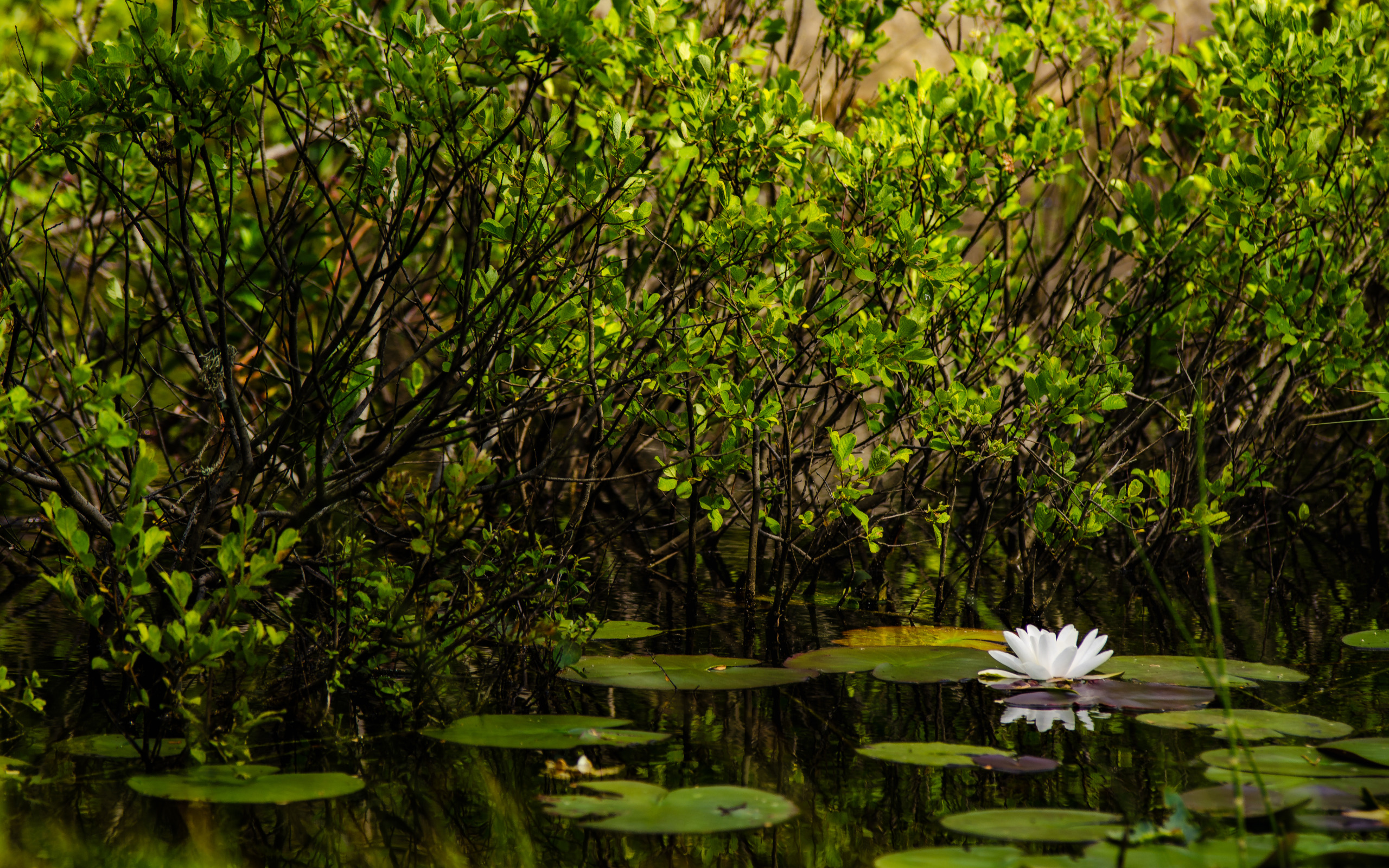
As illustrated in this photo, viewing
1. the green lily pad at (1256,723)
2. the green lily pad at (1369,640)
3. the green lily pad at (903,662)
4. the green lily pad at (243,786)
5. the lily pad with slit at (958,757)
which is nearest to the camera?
the green lily pad at (243,786)

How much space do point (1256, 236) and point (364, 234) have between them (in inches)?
134

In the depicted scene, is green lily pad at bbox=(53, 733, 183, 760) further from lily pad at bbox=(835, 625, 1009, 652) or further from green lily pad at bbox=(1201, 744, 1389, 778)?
green lily pad at bbox=(1201, 744, 1389, 778)

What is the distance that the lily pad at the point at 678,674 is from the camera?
7.23ft

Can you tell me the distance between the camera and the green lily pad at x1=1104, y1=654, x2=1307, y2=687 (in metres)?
2.22

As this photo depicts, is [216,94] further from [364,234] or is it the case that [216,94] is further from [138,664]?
[364,234]

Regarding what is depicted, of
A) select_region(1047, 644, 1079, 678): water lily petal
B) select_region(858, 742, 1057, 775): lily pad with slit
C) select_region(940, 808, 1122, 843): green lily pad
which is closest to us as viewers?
select_region(940, 808, 1122, 843): green lily pad

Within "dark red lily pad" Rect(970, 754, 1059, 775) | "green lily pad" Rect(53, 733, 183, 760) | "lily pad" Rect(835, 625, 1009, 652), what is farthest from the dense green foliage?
"dark red lily pad" Rect(970, 754, 1059, 775)

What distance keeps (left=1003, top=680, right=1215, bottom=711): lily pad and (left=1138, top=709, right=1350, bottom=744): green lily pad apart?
0.16ft

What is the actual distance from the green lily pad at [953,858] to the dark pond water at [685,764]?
0.24 feet

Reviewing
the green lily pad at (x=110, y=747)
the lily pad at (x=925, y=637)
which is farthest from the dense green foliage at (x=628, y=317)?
the lily pad at (x=925, y=637)

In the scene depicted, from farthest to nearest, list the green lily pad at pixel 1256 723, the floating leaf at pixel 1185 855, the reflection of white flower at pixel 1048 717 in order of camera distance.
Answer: the reflection of white flower at pixel 1048 717
the green lily pad at pixel 1256 723
the floating leaf at pixel 1185 855

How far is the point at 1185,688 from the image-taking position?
85.0 inches

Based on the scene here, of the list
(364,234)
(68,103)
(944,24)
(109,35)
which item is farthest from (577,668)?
(109,35)

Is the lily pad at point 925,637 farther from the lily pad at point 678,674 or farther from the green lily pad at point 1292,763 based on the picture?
the green lily pad at point 1292,763
